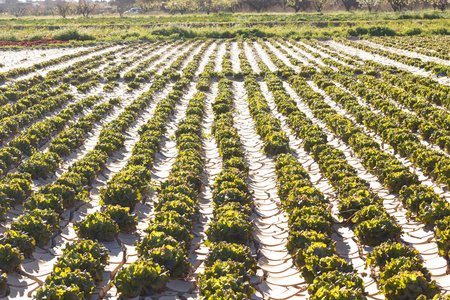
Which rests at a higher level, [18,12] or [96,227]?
[18,12]

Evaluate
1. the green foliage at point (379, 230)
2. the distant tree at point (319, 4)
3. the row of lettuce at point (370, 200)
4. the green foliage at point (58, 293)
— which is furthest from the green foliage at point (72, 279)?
the distant tree at point (319, 4)

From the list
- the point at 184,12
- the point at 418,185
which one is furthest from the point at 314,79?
the point at 184,12

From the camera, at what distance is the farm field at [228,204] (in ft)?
18.2

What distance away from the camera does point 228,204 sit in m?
7.37

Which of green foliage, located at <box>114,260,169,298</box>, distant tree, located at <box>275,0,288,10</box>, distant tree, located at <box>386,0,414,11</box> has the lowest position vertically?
green foliage, located at <box>114,260,169,298</box>

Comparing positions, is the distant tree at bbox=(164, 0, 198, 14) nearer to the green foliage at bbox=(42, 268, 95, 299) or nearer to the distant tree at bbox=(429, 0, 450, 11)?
the distant tree at bbox=(429, 0, 450, 11)

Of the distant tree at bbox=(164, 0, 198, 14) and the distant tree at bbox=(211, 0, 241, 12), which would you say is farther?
the distant tree at bbox=(211, 0, 241, 12)

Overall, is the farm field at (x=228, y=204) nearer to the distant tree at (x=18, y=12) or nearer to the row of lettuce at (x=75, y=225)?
the row of lettuce at (x=75, y=225)

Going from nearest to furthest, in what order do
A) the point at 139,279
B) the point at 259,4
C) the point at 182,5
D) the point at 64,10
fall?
1. the point at 139,279
2. the point at 64,10
3. the point at 182,5
4. the point at 259,4

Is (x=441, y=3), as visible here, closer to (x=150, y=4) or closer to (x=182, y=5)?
(x=182, y=5)

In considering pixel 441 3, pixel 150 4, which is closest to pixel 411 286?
pixel 441 3

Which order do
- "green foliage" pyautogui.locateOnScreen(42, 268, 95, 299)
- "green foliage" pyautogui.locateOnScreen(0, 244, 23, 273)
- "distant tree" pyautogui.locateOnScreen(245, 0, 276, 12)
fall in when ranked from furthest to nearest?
"distant tree" pyautogui.locateOnScreen(245, 0, 276, 12) < "green foliage" pyautogui.locateOnScreen(0, 244, 23, 273) < "green foliage" pyautogui.locateOnScreen(42, 268, 95, 299)

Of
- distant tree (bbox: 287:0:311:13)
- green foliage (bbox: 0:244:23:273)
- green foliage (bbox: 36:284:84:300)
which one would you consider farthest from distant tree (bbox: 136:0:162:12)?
green foliage (bbox: 36:284:84:300)

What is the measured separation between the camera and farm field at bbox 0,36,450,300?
5.55 meters
